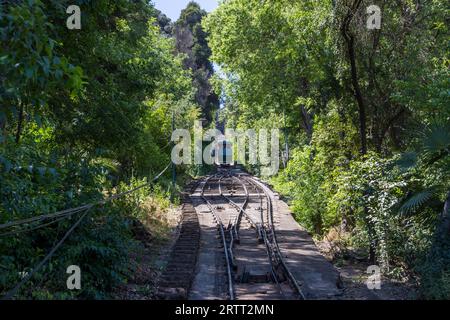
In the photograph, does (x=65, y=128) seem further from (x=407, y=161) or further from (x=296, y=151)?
(x=296, y=151)

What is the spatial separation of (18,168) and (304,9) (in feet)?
57.5

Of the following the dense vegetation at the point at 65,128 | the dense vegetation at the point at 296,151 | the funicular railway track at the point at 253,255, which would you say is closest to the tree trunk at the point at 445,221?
the dense vegetation at the point at 296,151

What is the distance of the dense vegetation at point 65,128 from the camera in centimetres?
519

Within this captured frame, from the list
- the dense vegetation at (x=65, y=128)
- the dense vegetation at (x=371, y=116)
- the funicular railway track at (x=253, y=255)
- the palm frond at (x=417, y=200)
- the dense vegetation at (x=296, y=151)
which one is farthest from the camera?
the funicular railway track at (x=253, y=255)

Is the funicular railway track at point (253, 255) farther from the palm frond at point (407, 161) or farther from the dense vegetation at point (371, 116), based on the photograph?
the palm frond at point (407, 161)

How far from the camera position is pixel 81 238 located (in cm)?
938

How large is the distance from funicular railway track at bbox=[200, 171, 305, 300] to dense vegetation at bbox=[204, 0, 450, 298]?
208 centimetres

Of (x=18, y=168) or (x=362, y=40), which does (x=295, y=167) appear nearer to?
(x=362, y=40)

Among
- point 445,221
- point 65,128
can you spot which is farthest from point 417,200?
point 65,128

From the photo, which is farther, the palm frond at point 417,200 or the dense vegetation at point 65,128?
the palm frond at point 417,200

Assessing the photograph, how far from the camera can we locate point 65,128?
1298 cm

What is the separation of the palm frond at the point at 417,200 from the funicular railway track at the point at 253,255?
8.98 ft

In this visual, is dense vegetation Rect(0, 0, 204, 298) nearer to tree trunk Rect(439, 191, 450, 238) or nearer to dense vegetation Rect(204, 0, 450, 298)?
dense vegetation Rect(204, 0, 450, 298)

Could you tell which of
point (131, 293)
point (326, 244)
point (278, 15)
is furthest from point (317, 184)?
point (131, 293)
